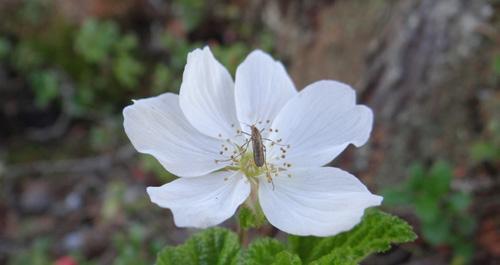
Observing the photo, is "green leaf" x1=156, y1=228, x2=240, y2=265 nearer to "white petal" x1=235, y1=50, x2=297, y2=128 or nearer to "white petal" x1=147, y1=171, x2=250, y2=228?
"white petal" x1=147, y1=171, x2=250, y2=228

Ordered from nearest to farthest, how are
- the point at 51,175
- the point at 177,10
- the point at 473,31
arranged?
the point at 473,31 < the point at 51,175 < the point at 177,10

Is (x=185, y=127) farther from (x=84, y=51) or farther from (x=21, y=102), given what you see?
(x=21, y=102)

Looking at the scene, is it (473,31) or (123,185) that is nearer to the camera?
(473,31)

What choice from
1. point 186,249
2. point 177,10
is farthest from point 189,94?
point 177,10

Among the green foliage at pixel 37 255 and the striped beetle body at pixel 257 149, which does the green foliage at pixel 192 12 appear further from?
the striped beetle body at pixel 257 149

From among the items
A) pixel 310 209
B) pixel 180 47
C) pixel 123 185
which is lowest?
pixel 310 209

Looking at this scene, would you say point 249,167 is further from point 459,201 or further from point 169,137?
point 459,201

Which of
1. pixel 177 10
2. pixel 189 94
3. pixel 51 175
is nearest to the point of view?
pixel 189 94

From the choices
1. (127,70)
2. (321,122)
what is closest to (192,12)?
(127,70)
